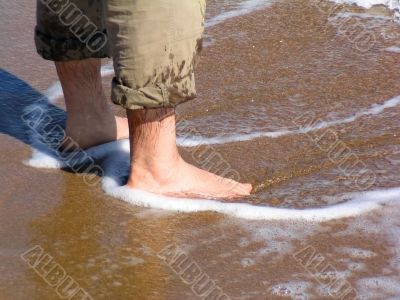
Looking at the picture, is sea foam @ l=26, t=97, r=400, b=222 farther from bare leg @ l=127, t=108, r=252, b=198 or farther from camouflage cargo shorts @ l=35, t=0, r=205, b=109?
camouflage cargo shorts @ l=35, t=0, r=205, b=109

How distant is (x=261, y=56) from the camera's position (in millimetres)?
3811

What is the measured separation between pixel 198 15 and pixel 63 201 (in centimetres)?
74

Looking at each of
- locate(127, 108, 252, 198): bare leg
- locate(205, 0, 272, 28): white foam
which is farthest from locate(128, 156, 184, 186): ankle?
locate(205, 0, 272, 28): white foam

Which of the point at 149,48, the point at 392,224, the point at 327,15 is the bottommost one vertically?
the point at 327,15

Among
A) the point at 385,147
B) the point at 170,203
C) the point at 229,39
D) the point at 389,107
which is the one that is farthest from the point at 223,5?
the point at 170,203

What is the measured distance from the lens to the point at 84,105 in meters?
3.00

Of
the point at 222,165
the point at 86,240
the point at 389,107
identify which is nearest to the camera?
the point at 86,240

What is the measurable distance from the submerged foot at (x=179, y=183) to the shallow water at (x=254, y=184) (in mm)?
63

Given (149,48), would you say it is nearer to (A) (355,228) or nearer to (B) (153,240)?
(B) (153,240)

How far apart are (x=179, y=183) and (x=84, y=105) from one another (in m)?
0.55

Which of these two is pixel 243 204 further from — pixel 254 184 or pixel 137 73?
pixel 137 73

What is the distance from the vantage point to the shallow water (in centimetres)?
220

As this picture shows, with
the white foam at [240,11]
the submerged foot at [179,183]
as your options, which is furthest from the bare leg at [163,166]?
the white foam at [240,11]

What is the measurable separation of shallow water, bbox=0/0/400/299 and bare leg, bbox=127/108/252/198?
0.08m
